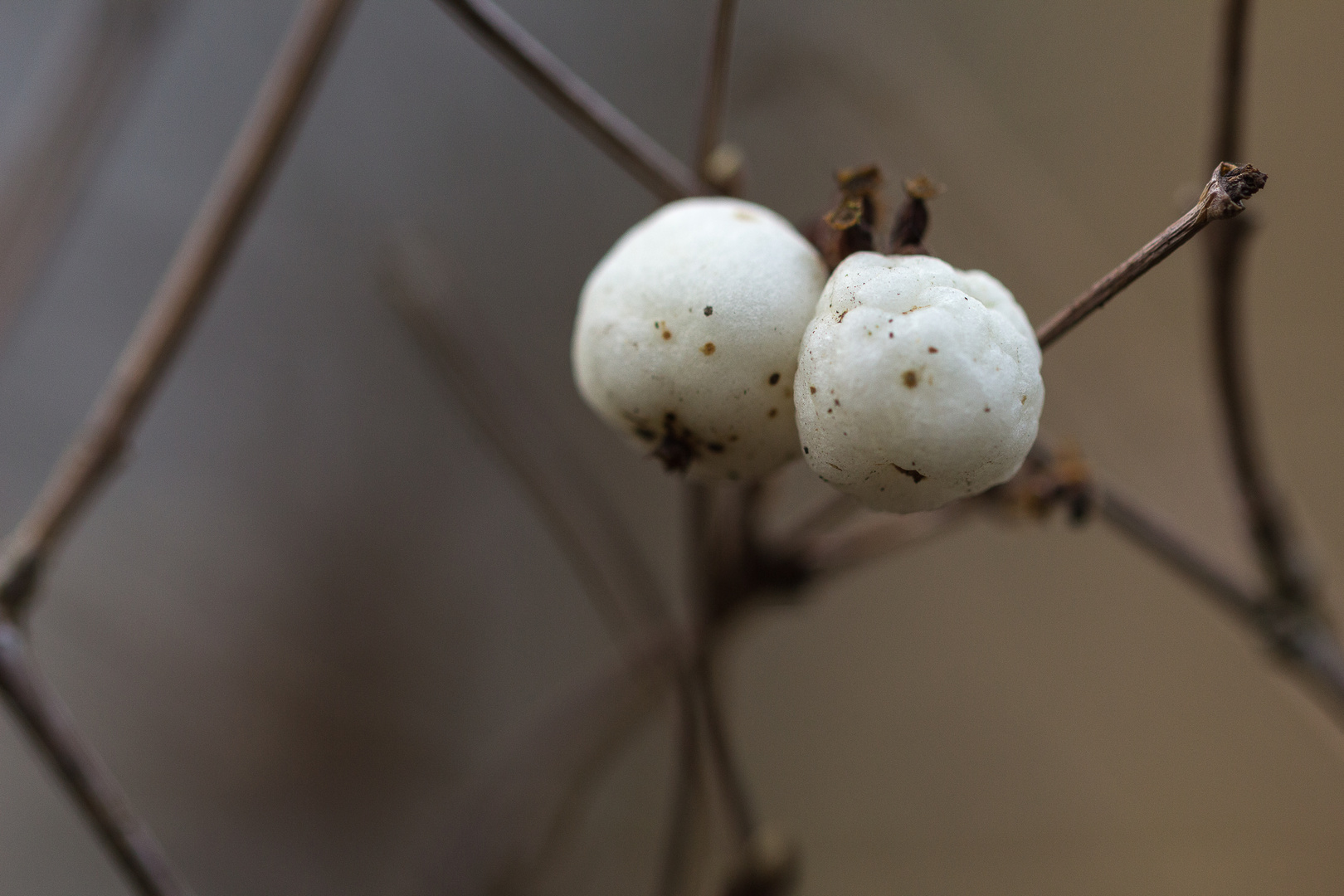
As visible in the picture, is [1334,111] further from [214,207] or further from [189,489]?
[189,489]

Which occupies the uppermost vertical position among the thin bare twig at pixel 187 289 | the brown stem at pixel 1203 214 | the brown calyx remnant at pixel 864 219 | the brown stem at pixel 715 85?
the thin bare twig at pixel 187 289

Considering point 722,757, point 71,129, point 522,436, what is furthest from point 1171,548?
point 71,129

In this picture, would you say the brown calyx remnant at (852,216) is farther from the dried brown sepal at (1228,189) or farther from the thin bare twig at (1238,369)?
the thin bare twig at (1238,369)

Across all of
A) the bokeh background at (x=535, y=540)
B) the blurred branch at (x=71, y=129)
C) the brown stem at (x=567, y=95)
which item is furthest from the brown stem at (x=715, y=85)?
the bokeh background at (x=535, y=540)

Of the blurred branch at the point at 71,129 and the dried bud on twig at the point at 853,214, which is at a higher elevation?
the blurred branch at the point at 71,129

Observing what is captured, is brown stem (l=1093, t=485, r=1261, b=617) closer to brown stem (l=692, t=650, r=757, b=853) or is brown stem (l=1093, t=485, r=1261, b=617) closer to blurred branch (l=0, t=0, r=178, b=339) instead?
brown stem (l=692, t=650, r=757, b=853)
